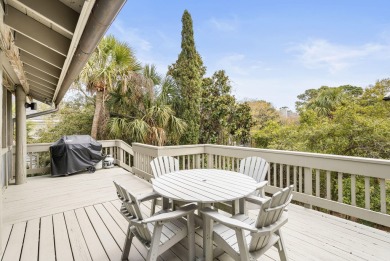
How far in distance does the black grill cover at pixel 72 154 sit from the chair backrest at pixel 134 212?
4.63 meters

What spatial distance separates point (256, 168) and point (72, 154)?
495 centimetres

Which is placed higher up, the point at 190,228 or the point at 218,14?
the point at 218,14

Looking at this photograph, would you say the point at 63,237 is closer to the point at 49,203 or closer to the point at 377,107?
the point at 49,203

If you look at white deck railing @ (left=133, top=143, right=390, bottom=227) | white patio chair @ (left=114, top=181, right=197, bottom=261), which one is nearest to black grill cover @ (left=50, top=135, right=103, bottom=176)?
white deck railing @ (left=133, top=143, right=390, bottom=227)

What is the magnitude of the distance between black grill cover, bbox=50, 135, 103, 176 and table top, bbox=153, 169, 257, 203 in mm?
4165

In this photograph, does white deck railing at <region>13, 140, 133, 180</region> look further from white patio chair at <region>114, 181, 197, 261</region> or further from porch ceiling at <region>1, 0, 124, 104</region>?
white patio chair at <region>114, 181, 197, 261</region>

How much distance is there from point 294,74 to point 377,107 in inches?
498

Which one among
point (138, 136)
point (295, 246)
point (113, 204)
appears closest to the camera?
point (295, 246)

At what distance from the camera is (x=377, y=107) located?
20.6ft

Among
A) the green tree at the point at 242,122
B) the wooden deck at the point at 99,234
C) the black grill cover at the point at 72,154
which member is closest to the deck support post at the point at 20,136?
the black grill cover at the point at 72,154

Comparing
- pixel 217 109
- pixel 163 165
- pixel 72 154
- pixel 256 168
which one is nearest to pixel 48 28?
pixel 163 165

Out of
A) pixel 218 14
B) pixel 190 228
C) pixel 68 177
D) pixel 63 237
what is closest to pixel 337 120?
pixel 190 228

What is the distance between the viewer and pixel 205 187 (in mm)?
2297

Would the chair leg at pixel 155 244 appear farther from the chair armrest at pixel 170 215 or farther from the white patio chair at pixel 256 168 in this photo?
the white patio chair at pixel 256 168
